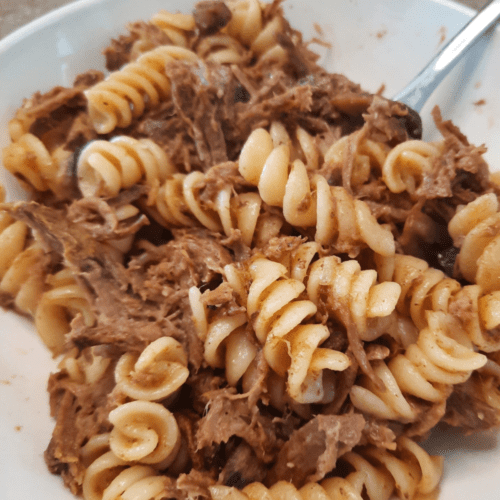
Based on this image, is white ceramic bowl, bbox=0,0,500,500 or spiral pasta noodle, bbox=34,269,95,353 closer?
white ceramic bowl, bbox=0,0,500,500

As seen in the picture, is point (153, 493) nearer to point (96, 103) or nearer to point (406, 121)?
point (96, 103)

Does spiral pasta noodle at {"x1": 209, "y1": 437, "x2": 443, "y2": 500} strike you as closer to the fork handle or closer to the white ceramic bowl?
the white ceramic bowl

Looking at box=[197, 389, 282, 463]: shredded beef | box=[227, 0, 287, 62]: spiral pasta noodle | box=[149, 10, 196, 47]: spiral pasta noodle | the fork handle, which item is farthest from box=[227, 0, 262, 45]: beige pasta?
box=[197, 389, 282, 463]: shredded beef

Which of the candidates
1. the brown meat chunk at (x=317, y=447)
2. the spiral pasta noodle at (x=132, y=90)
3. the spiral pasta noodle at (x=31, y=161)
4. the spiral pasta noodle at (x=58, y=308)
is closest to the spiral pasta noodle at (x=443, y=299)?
the brown meat chunk at (x=317, y=447)

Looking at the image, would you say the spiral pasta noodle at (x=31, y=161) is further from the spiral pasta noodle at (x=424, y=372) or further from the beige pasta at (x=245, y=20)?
the spiral pasta noodle at (x=424, y=372)

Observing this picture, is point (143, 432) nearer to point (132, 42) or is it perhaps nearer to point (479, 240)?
point (479, 240)

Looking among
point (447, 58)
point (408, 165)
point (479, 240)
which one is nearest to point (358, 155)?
point (408, 165)
